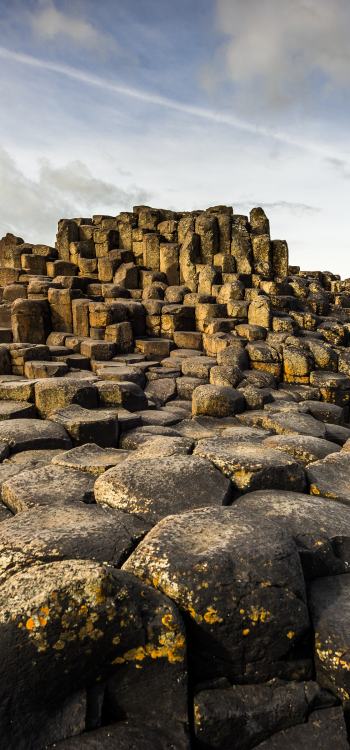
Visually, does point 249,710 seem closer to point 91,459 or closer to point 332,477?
point 332,477

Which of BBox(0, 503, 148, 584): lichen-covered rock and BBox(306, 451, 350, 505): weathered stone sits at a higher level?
BBox(0, 503, 148, 584): lichen-covered rock

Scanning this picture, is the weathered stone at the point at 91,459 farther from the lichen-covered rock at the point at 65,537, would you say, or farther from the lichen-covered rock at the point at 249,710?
the lichen-covered rock at the point at 249,710

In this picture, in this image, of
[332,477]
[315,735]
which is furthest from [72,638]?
[332,477]

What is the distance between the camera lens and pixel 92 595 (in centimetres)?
291

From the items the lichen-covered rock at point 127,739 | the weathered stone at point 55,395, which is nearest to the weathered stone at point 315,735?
the lichen-covered rock at point 127,739

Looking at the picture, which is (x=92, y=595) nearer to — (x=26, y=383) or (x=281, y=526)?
(x=281, y=526)

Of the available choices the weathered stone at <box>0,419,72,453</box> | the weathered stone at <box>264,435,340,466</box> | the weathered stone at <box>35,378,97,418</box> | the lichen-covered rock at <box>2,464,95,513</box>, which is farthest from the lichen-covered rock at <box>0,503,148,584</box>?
the weathered stone at <box>35,378,97,418</box>

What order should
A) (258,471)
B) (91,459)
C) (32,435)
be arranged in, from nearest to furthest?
(258,471) < (91,459) < (32,435)

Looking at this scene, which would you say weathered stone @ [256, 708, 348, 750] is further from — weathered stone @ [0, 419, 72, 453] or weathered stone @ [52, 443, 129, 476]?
weathered stone @ [0, 419, 72, 453]

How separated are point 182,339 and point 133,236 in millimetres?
7514

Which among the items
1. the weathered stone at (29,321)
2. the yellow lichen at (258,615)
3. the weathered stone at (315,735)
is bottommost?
the weathered stone at (315,735)

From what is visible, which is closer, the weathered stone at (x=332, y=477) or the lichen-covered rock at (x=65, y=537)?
the lichen-covered rock at (x=65, y=537)

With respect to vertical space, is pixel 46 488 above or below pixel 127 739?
above

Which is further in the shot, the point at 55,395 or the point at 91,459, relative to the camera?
the point at 55,395
